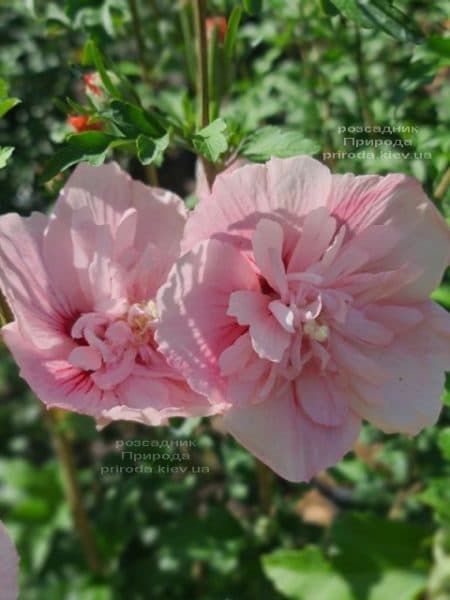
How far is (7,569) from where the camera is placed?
0.79 metres

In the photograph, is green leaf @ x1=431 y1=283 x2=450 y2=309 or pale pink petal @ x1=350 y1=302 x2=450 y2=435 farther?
green leaf @ x1=431 y1=283 x2=450 y2=309

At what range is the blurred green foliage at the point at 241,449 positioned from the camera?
1.25 m

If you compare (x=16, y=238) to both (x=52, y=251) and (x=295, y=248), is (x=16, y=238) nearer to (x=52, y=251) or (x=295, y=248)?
(x=52, y=251)

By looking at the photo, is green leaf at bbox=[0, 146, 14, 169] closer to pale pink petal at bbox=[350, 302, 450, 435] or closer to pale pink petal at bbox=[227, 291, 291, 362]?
pale pink petal at bbox=[227, 291, 291, 362]

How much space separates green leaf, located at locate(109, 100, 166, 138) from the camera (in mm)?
896

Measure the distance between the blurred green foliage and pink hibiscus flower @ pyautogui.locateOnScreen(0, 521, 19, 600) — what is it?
0.35 m

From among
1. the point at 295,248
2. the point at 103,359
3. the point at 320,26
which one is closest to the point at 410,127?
the point at 320,26

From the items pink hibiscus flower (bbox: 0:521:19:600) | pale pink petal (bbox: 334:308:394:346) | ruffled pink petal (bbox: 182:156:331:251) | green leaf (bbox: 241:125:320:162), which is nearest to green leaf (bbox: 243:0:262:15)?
green leaf (bbox: 241:125:320:162)

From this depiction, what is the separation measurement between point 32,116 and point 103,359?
2.00 feet

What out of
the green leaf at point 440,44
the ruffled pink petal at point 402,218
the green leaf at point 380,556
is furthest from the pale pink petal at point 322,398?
the green leaf at point 380,556

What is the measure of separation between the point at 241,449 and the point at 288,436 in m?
0.74

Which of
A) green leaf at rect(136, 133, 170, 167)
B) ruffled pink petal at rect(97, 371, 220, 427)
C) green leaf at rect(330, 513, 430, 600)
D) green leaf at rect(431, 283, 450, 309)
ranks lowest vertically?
green leaf at rect(330, 513, 430, 600)

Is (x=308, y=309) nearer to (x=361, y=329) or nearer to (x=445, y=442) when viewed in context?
(x=361, y=329)

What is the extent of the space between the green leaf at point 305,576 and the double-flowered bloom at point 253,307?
0.61 metres
